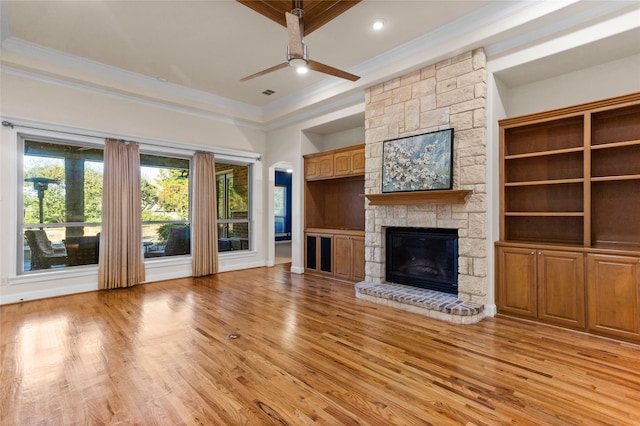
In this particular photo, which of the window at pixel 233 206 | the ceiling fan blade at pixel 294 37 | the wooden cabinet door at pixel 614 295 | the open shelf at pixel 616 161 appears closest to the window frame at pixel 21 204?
the window at pixel 233 206

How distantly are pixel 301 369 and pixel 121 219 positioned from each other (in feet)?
14.7

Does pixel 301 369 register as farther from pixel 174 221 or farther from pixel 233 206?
pixel 233 206

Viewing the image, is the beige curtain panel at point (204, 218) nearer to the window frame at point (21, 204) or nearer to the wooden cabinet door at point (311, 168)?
the wooden cabinet door at point (311, 168)

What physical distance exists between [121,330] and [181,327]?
633 mm

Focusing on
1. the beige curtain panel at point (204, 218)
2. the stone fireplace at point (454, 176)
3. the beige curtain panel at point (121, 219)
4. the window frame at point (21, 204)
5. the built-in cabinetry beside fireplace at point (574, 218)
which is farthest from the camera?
the beige curtain panel at point (204, 218)


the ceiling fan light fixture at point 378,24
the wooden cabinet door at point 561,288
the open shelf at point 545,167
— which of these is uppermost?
the ceiling fan light fixture at point 378,24

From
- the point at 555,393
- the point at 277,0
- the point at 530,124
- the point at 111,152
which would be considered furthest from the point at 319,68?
the point at 111,152

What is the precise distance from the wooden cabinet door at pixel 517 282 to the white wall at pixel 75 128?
17.4 feet

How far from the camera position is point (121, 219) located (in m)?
5.43

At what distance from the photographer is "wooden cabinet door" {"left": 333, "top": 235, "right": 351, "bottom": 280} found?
5934 millimetres

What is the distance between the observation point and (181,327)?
3.62 meters

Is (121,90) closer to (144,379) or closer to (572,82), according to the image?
(144,379)

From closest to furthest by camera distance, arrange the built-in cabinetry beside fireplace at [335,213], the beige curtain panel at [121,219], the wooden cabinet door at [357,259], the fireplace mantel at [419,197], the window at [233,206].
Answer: the fireplace mantel at [419,197], the beige curtain panel at [121,219], the wooden cabinet door at [357,259], the built-in cabinetry beside fireplace at [335,213], the window at [233,206]

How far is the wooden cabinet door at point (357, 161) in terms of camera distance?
573cm
